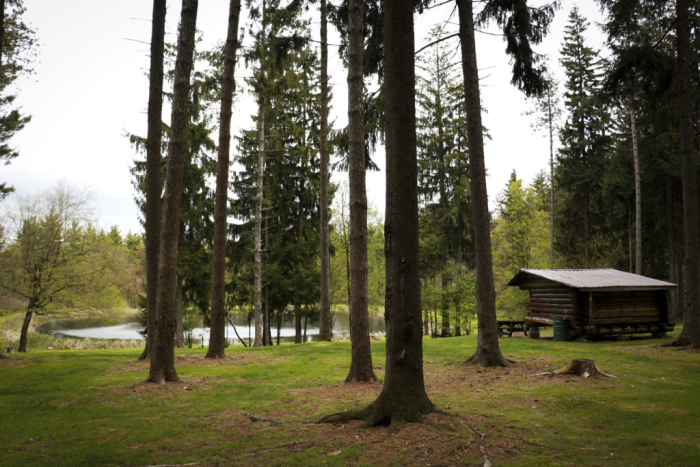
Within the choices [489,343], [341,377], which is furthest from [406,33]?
[489,343]

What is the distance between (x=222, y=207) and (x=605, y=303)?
1488cm

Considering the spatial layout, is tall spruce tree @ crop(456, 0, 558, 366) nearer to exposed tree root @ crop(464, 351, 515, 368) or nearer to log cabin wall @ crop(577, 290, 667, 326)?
exposed tree root @ crop(464, 351, 515, 368)

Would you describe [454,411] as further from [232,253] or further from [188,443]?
[232,253]

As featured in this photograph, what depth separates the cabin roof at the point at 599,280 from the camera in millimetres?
16703

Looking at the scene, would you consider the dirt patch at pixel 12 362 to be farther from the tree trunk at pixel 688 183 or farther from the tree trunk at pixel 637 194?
the tree trunk at pixel 637 194

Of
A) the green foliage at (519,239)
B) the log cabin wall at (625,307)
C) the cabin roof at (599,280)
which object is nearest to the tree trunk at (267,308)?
the cabin roof at (599,280)

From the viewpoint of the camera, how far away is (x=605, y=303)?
17453mm

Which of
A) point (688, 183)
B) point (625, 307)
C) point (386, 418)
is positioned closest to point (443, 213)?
point (625, 307)

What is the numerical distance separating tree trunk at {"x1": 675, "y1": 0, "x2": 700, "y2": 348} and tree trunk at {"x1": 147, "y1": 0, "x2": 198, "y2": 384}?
13.1 metres

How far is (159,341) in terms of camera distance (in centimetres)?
888

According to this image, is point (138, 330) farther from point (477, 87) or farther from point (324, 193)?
point (477, 87)

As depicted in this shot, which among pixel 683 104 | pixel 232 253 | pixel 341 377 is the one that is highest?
pixel 683 104

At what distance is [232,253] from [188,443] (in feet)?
72.2

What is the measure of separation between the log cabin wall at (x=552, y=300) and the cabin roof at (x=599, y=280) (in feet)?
1.28
